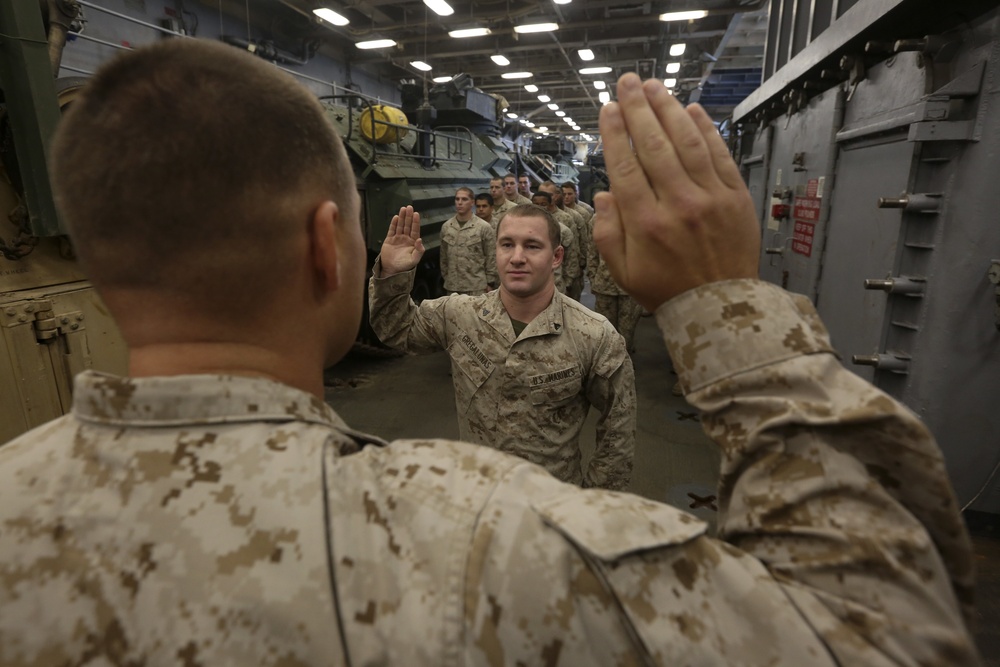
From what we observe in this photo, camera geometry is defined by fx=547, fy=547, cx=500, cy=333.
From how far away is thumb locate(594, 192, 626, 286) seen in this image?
0.74 meters

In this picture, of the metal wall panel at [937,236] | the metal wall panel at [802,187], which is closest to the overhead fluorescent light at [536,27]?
the metal wall panel at [802,187]

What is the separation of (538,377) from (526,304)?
1.07 feet

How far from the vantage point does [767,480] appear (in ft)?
2.10

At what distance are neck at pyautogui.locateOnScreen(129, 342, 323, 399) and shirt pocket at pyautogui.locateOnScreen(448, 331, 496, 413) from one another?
4.59 ft

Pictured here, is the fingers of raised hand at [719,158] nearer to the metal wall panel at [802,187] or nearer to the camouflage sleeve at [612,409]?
the camouflage sleeve at [612,409]

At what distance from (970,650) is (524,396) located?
1559 mm

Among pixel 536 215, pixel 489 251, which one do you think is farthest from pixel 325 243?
pixel 489 251

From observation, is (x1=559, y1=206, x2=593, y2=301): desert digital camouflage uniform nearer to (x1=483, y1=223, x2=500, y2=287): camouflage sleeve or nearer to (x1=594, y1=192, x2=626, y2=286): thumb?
(x1=483, y1=223, x2=500, y2=287): camouflage sleeve

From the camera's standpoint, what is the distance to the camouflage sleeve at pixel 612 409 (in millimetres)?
2072

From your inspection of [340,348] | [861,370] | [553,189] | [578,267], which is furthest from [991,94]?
[553,189]

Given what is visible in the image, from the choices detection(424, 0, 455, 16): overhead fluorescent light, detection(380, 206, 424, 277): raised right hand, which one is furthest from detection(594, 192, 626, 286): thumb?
detection(424, 0, 455, 16): overhead fluorescent light

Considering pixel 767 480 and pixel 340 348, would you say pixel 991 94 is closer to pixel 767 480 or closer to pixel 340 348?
pixel 767 480

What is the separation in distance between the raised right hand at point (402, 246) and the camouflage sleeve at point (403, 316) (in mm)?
50

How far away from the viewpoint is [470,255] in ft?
20.4
